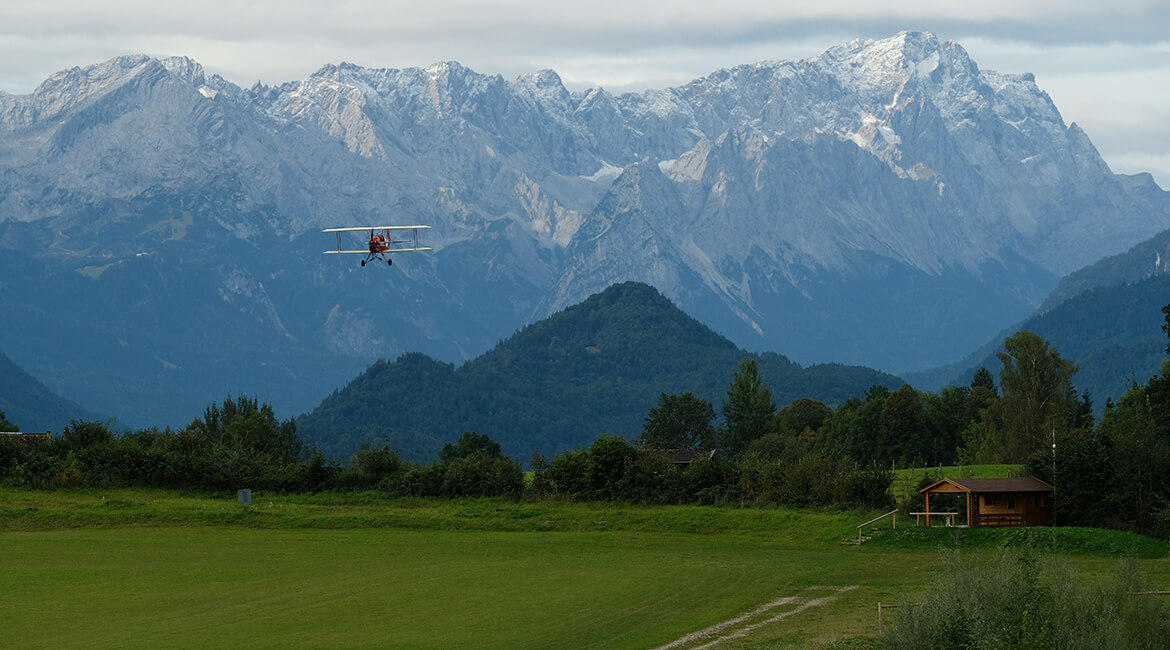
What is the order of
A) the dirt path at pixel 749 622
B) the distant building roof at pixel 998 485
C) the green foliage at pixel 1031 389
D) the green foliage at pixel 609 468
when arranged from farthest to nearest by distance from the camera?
the green foliage at pixel 1031 389
the green foliage at pixel 609 468
the distant building roof at pixel 998 485
the dirt path at pixel 749 622

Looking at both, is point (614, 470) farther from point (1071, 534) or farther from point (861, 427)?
point (861, 427)

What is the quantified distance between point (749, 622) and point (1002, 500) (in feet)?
108

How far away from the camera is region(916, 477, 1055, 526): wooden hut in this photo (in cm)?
9200

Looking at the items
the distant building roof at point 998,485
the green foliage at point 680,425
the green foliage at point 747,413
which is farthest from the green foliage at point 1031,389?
the distant building roof at point 998,485

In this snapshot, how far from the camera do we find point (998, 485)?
9269cm

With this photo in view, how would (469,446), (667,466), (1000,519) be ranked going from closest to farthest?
1. (1000,519)
2. (667,466)
3. (469,446)

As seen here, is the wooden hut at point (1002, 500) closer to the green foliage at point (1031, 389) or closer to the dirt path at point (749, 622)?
the dirt path at point (749, 622)

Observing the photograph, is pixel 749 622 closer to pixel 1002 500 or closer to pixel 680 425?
pixel 1002 500

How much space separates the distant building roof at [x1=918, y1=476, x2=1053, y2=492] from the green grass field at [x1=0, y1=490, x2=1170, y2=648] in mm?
4775

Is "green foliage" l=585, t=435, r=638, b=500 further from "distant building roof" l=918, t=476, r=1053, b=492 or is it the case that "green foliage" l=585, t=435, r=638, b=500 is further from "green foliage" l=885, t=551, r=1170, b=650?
"green foliage" l=885, t=551, r=1170, b=650

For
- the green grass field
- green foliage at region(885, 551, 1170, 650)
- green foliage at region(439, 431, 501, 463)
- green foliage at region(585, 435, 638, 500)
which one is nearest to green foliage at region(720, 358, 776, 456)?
green foliage at region(439, 431, 501, 463)

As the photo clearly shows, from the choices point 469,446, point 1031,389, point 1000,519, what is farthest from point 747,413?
point 1000,519

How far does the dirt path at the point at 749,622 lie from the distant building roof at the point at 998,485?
848 inches

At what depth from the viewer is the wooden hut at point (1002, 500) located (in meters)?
92.0
